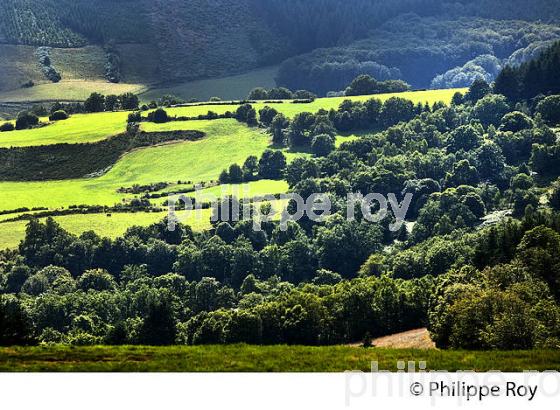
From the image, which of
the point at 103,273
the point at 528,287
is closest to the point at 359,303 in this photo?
the point at 528,287

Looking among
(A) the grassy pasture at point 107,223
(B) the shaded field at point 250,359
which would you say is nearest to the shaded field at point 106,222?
(A) the grassy pasture at point 107,223

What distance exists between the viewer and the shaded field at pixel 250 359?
5494 cm

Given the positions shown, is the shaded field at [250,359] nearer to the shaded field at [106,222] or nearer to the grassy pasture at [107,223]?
the shaded field at [106,222]

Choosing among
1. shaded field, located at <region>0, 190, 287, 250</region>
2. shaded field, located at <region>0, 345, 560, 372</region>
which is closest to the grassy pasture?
shaded field, located at <region>0, 190, 287, 250</region>

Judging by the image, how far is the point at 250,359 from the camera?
56250 mm

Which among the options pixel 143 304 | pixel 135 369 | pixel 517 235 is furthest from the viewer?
pixel 143 304

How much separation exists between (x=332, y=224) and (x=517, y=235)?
78684mm

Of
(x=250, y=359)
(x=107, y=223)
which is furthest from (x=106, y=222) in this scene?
(x=250, y=359)

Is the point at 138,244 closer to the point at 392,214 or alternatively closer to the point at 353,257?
the point at 353,257

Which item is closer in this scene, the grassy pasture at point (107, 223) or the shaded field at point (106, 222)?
the grassy pasture at point (107, 223)

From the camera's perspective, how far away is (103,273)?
172 metres

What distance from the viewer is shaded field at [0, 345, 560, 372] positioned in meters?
54.9

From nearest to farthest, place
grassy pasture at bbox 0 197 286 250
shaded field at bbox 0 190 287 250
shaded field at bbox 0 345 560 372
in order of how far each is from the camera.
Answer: shaded field at bbox 0 345 560 372, grassy pasture at bbox 0 197 286 250, shaded field at bbox 0 190 287 250

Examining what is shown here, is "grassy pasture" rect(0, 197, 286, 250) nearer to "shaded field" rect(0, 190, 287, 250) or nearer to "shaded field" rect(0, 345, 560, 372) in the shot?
"shaded field" rect(0, 190, 287, 250)
